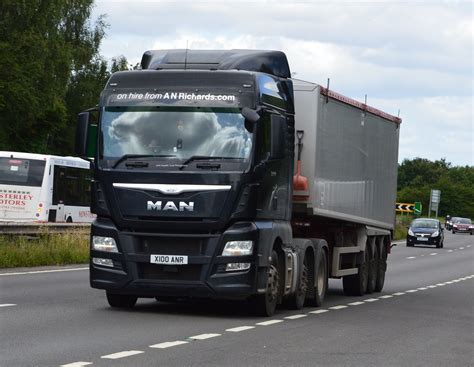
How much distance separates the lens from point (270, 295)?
1772cm

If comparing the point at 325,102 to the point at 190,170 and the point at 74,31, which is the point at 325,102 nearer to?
the point at 190,170

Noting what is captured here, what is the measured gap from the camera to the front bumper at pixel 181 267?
55.0 feet

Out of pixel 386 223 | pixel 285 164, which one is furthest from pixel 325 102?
pixel 386 223

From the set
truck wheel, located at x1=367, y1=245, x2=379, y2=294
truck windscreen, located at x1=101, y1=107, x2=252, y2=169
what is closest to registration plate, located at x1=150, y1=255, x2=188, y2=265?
truck windscreen, located at x1=101, y1=107, x2=252, y2=169

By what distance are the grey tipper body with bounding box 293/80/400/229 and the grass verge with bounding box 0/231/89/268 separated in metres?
7.73

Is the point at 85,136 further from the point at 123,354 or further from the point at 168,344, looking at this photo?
the point at 123,354

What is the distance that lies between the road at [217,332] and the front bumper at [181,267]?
0.36 m

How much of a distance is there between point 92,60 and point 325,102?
6574cm

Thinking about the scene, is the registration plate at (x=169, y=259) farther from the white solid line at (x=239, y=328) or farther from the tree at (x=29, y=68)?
the tree at (x=29, y=68)

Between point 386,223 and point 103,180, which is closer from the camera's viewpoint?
point 103,180

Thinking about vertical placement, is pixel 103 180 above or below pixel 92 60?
below

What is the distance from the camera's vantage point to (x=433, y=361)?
12.9 metres

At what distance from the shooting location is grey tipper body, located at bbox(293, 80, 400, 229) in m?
19.8

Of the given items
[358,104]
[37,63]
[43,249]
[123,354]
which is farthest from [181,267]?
[37,63]
